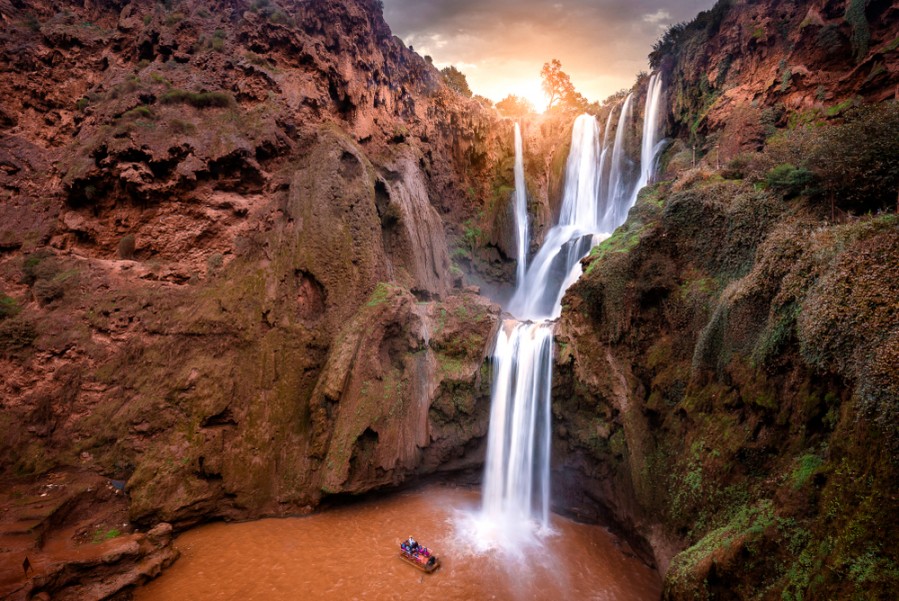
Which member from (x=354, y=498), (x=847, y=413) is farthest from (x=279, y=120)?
(x=847, y=413)

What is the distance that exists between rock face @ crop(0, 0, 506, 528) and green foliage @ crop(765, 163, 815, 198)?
9222mm

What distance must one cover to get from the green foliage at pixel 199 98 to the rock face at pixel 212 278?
0.27 ft

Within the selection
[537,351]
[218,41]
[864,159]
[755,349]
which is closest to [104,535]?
[537,351]

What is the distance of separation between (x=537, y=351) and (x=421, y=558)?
7258 mm

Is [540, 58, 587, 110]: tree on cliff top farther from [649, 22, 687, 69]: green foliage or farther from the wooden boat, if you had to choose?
the wooden boat

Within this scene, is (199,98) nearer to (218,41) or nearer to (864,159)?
(218,41)

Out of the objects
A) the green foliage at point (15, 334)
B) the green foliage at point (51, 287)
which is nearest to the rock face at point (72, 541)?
the green foliage at point (15, 334)

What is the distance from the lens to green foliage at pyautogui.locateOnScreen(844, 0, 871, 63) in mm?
10742

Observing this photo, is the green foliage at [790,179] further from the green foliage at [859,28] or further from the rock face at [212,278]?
the rock face at [212,278]

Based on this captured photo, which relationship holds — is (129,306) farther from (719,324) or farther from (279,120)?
(719,324)

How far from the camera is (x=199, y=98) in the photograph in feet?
48.4

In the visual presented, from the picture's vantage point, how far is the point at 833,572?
193 inches

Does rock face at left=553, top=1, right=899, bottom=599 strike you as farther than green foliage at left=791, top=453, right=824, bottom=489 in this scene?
No

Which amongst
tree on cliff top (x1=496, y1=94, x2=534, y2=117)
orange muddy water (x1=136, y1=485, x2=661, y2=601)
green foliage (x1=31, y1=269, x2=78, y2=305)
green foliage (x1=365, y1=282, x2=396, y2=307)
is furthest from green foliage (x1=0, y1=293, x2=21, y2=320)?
tree on cliff top (x1=496, y1=94, x2=534, y2=117)
